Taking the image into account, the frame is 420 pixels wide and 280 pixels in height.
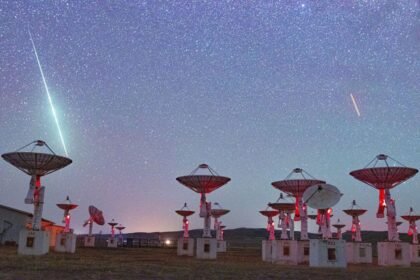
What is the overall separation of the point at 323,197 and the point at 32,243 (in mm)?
28184

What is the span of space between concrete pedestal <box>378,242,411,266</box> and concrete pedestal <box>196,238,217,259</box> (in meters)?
18.2

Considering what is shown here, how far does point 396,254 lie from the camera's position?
45.9 meters

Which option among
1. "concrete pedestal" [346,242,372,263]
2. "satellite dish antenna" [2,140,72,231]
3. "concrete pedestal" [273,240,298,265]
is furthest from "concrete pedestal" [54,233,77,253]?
"concrete pedestal" [346,242,372,263]

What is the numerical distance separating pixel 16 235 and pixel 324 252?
2412 inches

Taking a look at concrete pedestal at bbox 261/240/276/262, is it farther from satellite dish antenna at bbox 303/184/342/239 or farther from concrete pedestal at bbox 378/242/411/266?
satellite dish antenna at bbox 303/184/342/239

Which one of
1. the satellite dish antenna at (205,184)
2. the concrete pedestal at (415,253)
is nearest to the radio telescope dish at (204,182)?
the satellite dish antenna at (205,184)

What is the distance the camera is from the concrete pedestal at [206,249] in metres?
52.8

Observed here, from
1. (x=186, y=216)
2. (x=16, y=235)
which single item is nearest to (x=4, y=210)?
(x=16, y=235)

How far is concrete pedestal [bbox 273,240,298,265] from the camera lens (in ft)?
154

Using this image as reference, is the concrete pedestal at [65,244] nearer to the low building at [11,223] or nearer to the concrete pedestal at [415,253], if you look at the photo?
the low building at [11,223]

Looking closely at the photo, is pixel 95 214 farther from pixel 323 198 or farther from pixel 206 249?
pixel 323 198

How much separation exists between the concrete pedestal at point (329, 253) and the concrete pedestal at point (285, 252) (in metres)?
7.64

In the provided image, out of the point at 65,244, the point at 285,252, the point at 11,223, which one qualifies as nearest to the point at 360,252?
the point at 285,252

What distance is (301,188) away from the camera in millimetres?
49938
